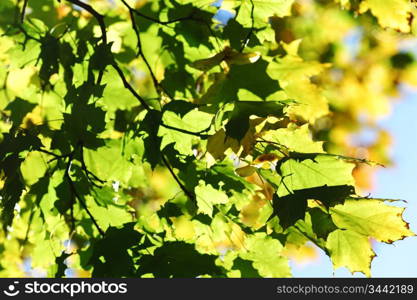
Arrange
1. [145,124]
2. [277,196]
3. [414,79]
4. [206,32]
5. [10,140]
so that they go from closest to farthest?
1. [277,196]
2. [10,140]
3. [145,124]
4. [206,32]
5. [414,79]

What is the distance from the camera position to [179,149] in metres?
1.74

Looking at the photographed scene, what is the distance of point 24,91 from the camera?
2449mm

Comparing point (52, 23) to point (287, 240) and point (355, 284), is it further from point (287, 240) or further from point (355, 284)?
point (355, 284)

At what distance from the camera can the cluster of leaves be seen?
1441 mm

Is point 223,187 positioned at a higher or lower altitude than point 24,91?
lower

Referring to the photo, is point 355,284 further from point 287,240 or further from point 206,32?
point 206,32

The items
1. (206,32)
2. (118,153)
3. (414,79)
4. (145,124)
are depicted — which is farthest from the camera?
(414,79)

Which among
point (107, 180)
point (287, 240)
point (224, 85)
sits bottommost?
point (287, 240)

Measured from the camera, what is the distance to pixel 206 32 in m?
2.15

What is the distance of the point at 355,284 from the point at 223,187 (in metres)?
0.52

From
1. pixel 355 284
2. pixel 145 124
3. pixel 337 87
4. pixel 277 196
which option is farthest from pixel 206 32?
pixel 337 87

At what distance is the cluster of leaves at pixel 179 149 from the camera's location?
1441mm

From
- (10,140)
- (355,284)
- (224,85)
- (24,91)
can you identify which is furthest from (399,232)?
(24,91)

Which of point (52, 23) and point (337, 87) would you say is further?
point (337, 87)
